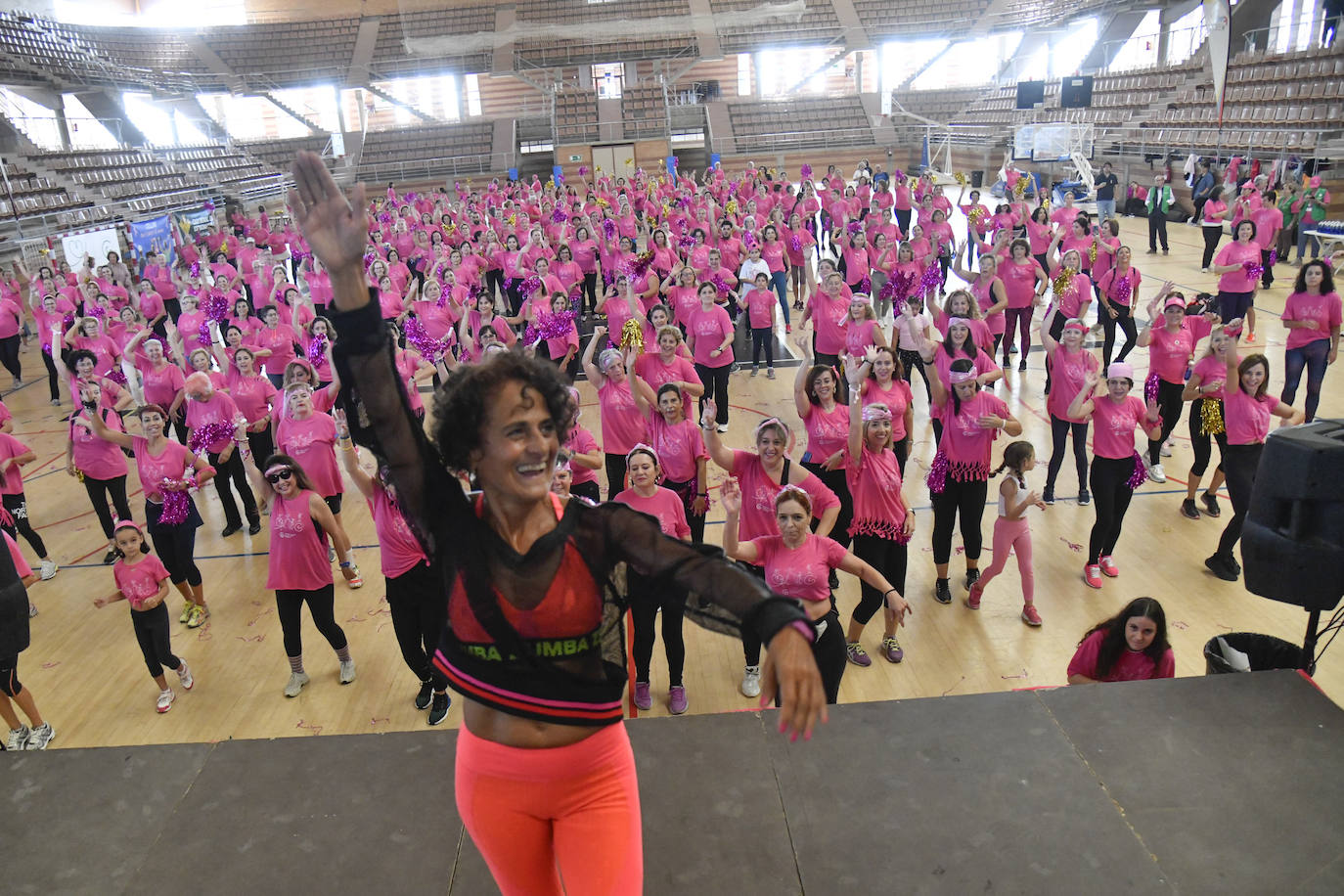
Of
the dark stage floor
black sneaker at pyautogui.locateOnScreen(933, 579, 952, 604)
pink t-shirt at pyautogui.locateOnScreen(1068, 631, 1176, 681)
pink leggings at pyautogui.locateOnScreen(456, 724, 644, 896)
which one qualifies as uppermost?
pink leggings at pyautogui.locateOnScreen(456, 724, 644, 896)

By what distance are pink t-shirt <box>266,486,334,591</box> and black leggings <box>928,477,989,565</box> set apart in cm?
367

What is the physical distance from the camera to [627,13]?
33562mm

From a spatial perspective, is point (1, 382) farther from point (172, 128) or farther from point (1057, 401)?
point (172, 128)

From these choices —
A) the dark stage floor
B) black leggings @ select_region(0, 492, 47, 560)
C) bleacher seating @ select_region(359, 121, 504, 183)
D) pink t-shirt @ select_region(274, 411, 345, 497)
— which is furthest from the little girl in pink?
bleacher seating @ select_region(359, 121, 504, 183)

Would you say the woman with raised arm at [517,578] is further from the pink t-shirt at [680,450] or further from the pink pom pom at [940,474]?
the pink pom pom at [940,474]

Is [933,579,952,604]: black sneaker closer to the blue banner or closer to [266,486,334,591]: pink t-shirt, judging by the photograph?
[266,486,334,591]: pink t-shirt

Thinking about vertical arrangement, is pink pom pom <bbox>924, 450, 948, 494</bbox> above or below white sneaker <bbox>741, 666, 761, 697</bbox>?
above

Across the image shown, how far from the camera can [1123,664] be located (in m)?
3.88

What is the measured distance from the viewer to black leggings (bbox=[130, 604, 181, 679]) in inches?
194

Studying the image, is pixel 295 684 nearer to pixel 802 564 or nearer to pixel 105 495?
pixel 105 495

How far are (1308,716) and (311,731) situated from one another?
4498 millimetres

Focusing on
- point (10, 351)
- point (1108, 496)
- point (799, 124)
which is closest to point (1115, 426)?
point (1108, 496)

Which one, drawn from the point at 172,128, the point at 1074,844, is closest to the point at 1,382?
the point at 1074,844

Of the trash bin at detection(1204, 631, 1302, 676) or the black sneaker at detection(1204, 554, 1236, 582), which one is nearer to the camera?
the trash bin at detection(1204, 631, 1302, 676)
